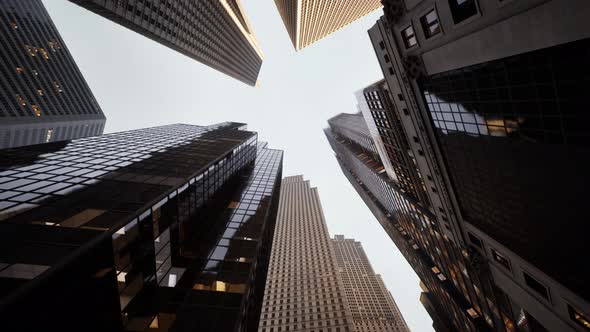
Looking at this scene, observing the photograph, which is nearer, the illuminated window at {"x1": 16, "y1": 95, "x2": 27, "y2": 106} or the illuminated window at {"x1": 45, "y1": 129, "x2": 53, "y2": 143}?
the illuminated window at {"x1": 16, "y1": 95, "x2": 27, "y2": 106}

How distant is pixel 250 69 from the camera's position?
141875 millimetres

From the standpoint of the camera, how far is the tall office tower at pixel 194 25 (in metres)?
44.6

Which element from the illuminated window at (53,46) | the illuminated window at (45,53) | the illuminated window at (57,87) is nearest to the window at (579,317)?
the illuminated window at (57,87)

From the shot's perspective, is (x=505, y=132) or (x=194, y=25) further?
(x=194, y=25)

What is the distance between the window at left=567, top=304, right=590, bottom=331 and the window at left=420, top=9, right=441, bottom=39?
25.2 meters

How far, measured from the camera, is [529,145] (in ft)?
57.9

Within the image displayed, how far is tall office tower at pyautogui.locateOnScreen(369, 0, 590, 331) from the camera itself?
1437cm

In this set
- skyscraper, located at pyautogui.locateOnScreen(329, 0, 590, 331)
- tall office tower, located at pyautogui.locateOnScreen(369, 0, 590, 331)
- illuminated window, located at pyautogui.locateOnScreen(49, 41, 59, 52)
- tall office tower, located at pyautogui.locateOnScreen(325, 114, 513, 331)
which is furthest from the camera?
illuminated window, located at pyautogui.locateOnScreen(49, 41, 59, 52)

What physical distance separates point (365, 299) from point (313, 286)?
2433 inches

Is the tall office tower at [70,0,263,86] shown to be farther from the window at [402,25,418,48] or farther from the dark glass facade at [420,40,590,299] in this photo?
the dark glass facade at [420,40,590,299]

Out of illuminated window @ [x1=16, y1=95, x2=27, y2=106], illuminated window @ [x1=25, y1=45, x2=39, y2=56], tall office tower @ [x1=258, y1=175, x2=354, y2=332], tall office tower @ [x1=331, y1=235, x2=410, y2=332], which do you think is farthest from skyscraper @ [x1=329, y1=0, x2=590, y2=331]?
illuminated window @ [x1=25, y1=45, x2=39, y2=56]

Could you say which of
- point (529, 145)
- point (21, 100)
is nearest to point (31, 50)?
point (21, 100)

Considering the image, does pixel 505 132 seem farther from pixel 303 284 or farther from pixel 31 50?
pixel 31 50

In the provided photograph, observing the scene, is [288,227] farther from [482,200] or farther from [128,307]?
[128,307]
